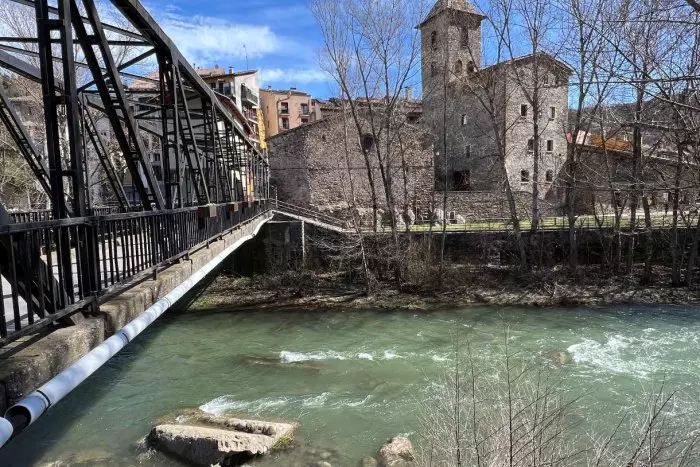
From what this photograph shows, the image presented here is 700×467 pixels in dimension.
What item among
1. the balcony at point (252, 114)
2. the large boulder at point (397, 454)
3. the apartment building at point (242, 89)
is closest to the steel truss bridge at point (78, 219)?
the large boulder at point (397, 454)

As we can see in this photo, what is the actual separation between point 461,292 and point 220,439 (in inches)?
577

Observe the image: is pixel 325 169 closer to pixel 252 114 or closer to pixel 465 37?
pixel 465 37

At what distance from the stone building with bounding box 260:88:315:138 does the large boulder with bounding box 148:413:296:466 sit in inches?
2277

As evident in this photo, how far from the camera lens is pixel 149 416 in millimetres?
9367

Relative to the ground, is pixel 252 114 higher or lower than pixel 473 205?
higher

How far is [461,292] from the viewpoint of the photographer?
67.3 ft

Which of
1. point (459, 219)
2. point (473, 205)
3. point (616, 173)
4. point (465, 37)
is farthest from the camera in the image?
point (473, 205)

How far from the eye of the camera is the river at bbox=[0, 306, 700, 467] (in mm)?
8594

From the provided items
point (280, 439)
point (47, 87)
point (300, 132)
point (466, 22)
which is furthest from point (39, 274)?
point (300, 132)

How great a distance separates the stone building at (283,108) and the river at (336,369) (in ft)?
164

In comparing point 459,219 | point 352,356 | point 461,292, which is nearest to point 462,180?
point 459,219

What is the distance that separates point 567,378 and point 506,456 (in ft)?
21.2

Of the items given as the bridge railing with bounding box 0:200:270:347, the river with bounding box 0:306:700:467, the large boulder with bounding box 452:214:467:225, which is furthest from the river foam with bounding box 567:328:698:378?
the large boulder with bounding box 452:214:467:225

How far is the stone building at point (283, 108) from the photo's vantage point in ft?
212
